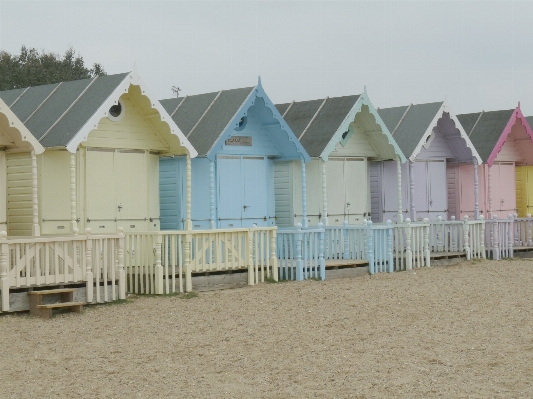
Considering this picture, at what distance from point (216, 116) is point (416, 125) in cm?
661

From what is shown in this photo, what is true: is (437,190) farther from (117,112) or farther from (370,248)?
(117,112)

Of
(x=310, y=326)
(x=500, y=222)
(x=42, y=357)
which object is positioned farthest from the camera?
(x=500, y=222)

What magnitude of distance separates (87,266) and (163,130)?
14.1ft

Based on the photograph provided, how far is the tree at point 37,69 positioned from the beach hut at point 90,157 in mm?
28907

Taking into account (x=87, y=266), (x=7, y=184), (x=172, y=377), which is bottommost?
(x=172, y=377)

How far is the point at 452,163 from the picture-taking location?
26656 millimetres

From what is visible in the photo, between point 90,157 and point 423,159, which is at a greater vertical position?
point 423,159

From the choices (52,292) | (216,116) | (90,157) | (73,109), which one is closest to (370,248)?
(216,116)

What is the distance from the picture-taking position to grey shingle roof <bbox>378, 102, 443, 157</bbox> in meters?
24.2

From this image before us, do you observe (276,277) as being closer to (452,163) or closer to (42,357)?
(42,357)

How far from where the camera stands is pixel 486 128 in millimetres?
27391

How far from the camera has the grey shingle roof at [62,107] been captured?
17.1m

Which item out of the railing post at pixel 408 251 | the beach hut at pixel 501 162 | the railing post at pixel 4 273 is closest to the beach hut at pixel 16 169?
the railing post at pixel 4 273

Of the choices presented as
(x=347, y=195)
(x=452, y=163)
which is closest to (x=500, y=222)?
(x=452, y=163)
